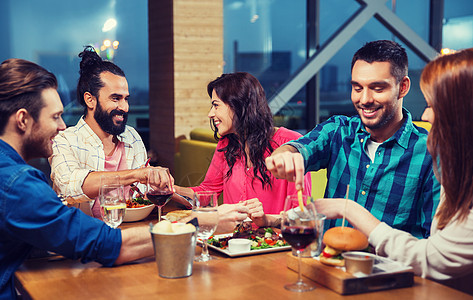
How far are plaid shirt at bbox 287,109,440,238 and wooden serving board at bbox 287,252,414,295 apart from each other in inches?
25.8

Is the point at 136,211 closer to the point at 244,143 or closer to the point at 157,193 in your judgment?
the point at 157,193

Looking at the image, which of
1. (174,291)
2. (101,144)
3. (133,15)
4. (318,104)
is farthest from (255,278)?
(133,15)

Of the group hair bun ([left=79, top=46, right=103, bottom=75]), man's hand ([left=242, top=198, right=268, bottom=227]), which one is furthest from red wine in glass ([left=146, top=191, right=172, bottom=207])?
hair bun ([left=79, top=46, right=103, bottom=75])

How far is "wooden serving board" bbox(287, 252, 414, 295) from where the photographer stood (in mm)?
1314

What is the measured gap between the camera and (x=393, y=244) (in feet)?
4.91

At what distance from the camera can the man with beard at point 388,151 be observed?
2027 millimetres

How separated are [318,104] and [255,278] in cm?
654

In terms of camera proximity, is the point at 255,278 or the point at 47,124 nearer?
the point at 255,278

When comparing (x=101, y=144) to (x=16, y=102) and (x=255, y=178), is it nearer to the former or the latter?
(x=255, y=178)

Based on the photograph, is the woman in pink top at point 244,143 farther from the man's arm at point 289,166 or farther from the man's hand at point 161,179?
the man's arm at point 289,166

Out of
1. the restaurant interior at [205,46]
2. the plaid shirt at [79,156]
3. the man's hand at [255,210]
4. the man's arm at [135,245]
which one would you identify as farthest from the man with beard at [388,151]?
the restaurant interior at [205,46]

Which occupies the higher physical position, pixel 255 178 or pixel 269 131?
pixel 269 131

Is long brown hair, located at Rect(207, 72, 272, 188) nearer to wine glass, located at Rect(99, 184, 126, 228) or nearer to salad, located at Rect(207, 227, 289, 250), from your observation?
salad, located at Rect(207, 227, 289, 250)

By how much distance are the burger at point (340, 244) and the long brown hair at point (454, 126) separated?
228 millimetres
